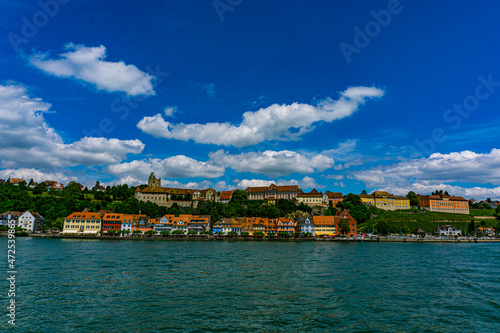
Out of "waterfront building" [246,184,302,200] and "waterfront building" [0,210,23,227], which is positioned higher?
"waterfront building" [246,184,302,200]

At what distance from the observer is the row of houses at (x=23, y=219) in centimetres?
10575

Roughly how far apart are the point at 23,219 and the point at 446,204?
7178 inches

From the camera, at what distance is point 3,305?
18188 millimetres

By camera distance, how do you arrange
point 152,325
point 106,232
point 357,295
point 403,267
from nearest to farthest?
1. point 152,325
2. point 357,295
3. point 403,267
4. point 106,232

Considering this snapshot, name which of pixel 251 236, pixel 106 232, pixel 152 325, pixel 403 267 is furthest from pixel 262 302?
pixel 106 232

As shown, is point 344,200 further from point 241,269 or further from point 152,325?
point 152,325

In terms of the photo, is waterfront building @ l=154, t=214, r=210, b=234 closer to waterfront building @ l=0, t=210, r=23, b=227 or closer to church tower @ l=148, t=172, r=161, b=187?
waterfront building @ l=0, t=210, r=23, b=227

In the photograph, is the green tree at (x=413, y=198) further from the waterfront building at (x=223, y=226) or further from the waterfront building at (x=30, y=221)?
the waterfront building at (x=30, y=221)

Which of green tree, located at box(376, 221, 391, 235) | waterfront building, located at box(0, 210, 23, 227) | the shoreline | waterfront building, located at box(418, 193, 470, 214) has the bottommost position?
the shoreline

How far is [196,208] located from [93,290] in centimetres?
12522

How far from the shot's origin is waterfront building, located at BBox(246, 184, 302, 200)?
15838 cm

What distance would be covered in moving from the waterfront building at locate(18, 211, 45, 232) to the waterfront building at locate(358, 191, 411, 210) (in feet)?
464

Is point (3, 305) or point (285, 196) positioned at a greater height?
point (285, 196)

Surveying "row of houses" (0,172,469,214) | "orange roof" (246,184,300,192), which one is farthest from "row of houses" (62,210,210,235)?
"orange roof" (246,184,300,192)
